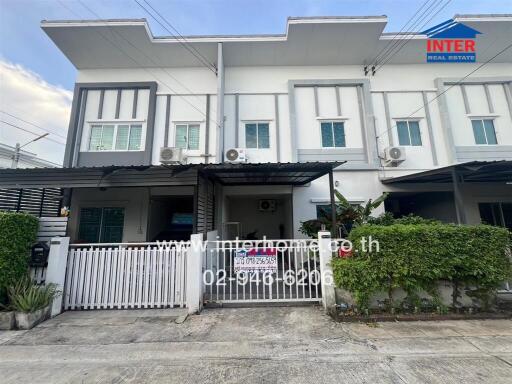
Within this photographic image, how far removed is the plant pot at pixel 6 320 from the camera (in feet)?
12.5

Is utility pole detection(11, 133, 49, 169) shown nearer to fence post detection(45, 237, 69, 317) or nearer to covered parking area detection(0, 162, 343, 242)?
covered parking area detection(0, 162, 343, 242)

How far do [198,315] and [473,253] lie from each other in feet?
18.3

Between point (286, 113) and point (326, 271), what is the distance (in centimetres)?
676

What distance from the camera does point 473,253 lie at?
4.16m

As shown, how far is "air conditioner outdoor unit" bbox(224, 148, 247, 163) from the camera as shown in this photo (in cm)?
833

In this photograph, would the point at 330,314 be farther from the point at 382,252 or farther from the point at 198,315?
the point at 198,315

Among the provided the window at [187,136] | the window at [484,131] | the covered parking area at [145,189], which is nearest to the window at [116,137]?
the window at [187,136]

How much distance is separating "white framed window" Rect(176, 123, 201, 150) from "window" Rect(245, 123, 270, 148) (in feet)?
6.82

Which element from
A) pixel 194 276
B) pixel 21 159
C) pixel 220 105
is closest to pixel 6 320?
pixel 194 276

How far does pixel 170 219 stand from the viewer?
33.1ft

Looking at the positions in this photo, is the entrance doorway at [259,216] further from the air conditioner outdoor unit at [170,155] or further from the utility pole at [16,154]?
the utility pole at [16,154]

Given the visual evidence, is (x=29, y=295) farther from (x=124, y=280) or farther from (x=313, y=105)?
(x=313, y=105)

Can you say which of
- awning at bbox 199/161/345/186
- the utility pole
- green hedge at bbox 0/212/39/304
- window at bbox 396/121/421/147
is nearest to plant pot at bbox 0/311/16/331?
green hedge at bbox 0/212/39/304

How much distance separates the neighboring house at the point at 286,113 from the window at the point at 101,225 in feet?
0.14
